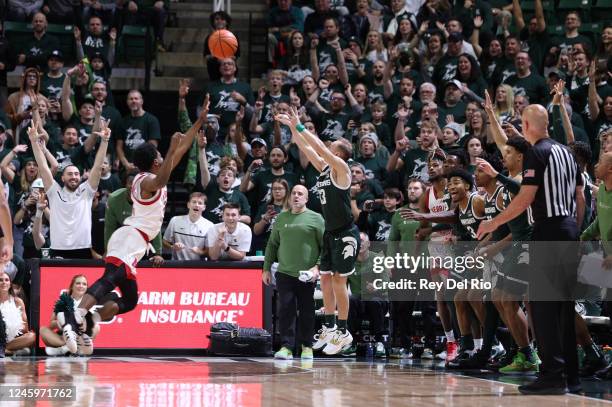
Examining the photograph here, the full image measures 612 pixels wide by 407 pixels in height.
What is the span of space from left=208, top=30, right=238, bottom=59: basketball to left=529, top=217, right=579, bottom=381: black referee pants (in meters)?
8.59

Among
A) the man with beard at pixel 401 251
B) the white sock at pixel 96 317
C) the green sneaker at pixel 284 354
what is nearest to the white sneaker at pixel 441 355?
the man with beard at pixel 401 251

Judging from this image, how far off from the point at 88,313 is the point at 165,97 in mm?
9534

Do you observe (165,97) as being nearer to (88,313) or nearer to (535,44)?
(535,44)

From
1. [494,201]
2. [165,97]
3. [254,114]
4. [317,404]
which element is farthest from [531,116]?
[165,97]

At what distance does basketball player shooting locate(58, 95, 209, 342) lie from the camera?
9508 mm

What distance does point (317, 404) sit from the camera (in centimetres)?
724

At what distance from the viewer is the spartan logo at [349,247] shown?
11.7 meters

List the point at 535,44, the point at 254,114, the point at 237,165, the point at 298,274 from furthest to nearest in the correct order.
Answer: the point at 535,44, the point at 254,114, the point at 237,165, the point at 298,274

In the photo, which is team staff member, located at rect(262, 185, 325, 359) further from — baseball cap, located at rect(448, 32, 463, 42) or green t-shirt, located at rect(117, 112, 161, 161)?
baseball cap, located at rect(448, 32, 463, 42)

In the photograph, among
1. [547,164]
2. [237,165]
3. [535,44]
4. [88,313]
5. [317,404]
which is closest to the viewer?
[317,404]

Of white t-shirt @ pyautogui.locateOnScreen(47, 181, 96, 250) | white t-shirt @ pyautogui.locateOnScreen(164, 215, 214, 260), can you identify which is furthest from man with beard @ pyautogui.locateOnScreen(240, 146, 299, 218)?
white t-shirt @ pyautogui.locateOnScreen(47, 181, 96, 250)

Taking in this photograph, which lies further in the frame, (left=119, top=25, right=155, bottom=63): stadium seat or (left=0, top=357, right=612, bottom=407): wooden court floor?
→ (left=119, top=25, right=155, bottom=63): stadium seat

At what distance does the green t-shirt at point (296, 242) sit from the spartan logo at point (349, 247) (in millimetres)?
708

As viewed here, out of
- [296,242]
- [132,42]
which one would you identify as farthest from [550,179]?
[132,42]
